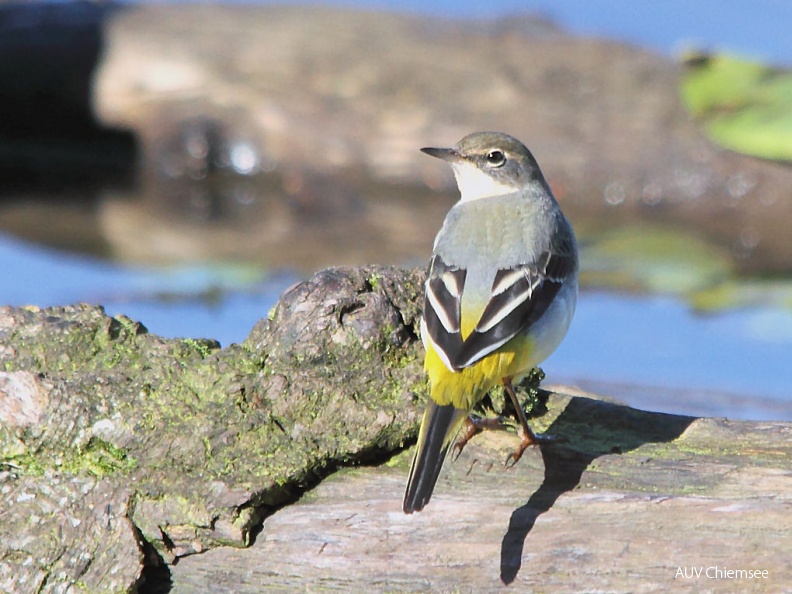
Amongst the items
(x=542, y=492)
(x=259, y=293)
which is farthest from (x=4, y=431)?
(x=259, y=293)

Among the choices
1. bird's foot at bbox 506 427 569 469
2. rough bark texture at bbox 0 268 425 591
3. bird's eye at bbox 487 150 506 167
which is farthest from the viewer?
bird's eye at bbox 487 150 506 167

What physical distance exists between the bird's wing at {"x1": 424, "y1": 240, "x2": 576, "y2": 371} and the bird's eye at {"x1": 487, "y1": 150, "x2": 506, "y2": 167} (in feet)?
3.06

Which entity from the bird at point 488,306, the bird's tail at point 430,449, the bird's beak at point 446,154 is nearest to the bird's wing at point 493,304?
the bird at point 488,306

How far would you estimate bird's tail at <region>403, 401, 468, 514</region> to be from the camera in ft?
13.5

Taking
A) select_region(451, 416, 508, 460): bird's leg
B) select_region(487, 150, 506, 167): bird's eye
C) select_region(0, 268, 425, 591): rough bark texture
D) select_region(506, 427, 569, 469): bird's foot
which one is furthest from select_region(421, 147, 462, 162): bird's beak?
select_region(506, 427, 569, 469): bird's foot

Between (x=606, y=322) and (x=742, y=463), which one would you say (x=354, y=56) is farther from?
(x=742, y=463)

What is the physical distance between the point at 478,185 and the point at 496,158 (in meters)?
0.17

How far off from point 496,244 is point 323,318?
946mm

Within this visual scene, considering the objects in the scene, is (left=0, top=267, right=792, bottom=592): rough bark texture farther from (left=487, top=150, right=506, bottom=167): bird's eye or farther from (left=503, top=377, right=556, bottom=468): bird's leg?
(left=487, top=150, right=506, bottom=167): bird's eye

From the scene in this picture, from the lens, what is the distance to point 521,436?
469 cm

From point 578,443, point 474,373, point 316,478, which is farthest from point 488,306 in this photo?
point 316,478

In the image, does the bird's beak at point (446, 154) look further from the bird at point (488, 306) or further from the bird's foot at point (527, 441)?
the bird's foot at point (527, 441)

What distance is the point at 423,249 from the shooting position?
11383mm

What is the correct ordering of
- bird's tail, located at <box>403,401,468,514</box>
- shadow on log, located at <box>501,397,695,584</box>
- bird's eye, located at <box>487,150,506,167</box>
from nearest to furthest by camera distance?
bird's tail, located at <box>403,401,468,514</box> → shadow on log, located at <box>501,397,695,584</box> → bird's eye, located at <box>487,150,506,167</box>
